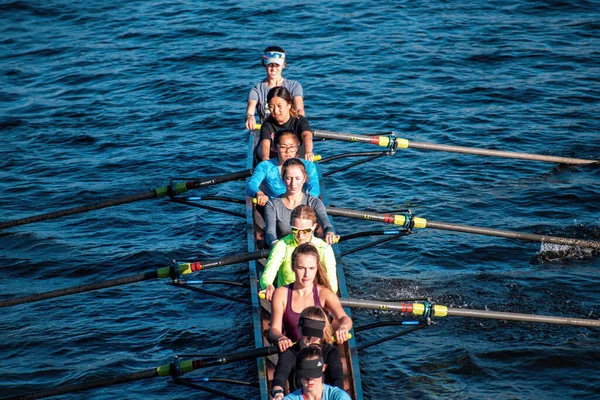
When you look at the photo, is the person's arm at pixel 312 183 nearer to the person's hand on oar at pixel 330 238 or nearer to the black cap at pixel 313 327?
the person's hand on oar at pixel 330 238

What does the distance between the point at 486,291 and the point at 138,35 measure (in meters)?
15.6

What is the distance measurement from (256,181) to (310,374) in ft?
15.1

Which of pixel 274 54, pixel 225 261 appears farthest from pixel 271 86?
pixel 225 261

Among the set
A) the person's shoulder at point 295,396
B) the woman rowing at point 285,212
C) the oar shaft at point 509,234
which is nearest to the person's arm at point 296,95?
the oar shaft at point 509,234

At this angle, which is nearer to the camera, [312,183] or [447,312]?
[447,312]

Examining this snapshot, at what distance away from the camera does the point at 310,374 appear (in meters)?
6.65

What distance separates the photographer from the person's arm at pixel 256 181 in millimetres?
10797

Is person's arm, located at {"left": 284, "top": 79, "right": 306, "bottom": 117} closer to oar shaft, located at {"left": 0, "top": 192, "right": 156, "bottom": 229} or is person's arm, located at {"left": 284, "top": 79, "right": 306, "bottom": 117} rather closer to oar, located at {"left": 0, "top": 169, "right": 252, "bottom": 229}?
oar, located at {"left": 0, "top": 169, "right": 252, "bottom": 229}

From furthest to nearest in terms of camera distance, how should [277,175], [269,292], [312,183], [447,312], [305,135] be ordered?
[305,135] → [277,175] → [312,183] → [447,312] → [269,292]

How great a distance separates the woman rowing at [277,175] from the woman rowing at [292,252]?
5.73ft

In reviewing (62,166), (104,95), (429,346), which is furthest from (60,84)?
(429,346)

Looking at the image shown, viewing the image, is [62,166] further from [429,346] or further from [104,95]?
[429,346]

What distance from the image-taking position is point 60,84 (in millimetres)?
21328

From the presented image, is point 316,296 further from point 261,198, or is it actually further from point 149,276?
point 149,276
